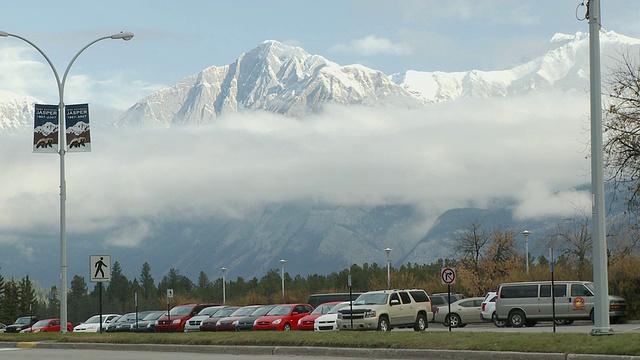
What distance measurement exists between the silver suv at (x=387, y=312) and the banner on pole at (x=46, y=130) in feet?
42.9

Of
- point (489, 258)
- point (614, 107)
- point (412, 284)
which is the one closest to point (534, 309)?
point (614, 107)

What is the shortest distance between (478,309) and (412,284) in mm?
42077

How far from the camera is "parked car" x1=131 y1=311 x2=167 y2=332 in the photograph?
1998 inches

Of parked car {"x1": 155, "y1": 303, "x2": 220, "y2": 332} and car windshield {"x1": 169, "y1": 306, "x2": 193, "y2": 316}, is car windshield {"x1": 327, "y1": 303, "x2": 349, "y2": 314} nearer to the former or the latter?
parked car {"x1": 155, "y1": 303, "x2": 220, "y2": 332}

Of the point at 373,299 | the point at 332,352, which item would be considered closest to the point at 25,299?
the point at 373,299

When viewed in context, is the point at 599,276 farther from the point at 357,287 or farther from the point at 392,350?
the point at 357,287

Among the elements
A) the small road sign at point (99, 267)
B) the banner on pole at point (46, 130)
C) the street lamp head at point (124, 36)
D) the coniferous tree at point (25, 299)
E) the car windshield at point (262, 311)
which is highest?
the street lamp head at point (124, 36)

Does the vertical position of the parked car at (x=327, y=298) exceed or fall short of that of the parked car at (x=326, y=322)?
it falls short

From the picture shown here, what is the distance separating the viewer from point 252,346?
88.4ft

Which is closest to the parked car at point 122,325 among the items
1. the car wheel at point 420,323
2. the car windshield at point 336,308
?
the car windshield at point 336,308

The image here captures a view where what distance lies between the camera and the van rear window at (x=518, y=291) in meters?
42.2

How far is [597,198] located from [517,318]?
2176 centimetres

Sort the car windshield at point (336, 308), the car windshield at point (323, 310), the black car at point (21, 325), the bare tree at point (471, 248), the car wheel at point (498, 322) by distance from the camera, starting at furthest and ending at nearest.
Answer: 1. the bare tree at point (471, 248)
2. the black car at point (21, 325)
3. the car wheel at point (498, 322)
4. the car windshield at point (323, 310)
5. the car windshield at point (336, 308)

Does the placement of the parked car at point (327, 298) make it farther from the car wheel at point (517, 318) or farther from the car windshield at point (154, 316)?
the car wheel at point (517, 318)
